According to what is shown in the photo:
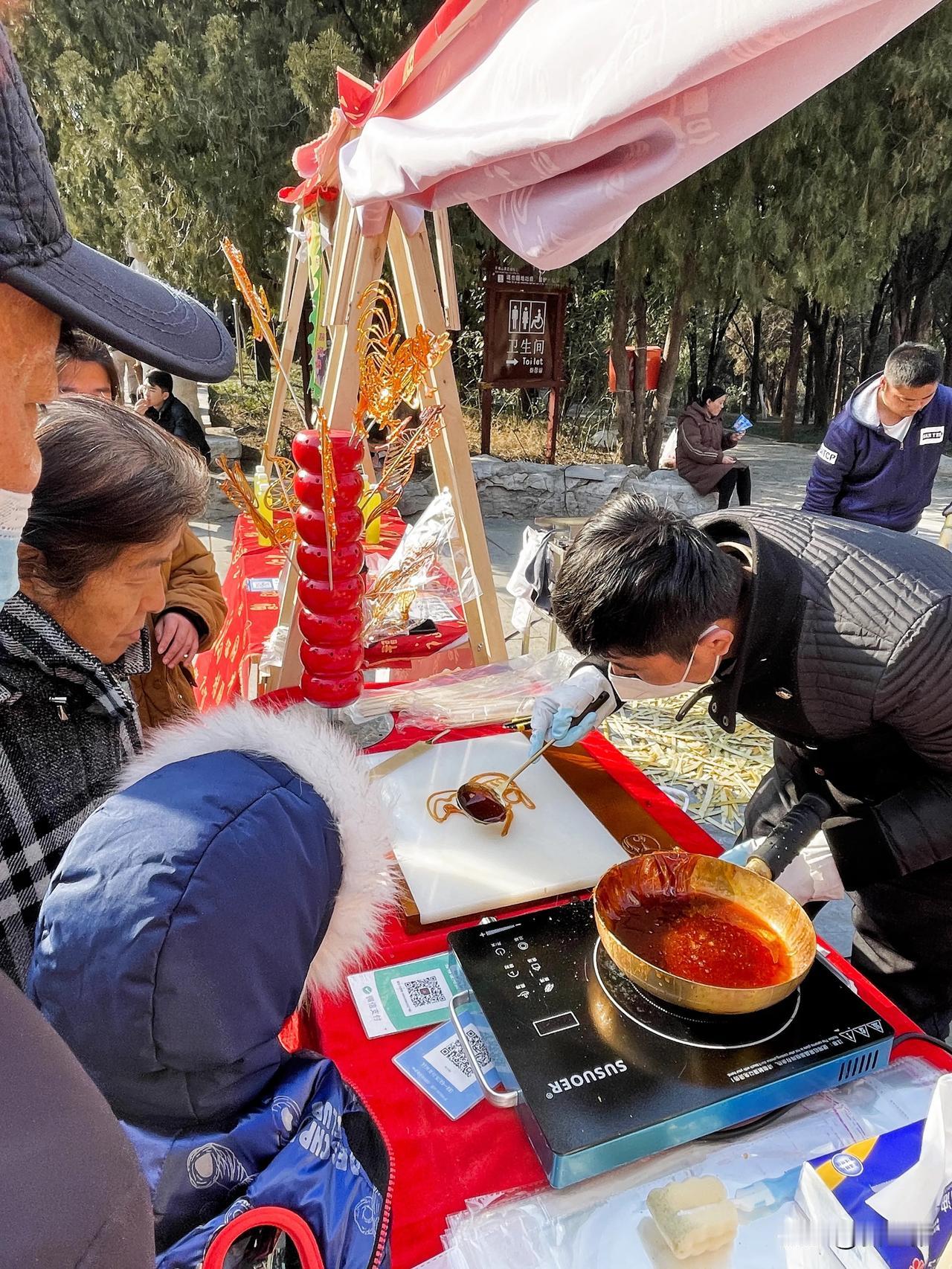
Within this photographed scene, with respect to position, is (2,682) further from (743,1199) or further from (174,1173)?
(743,1199)

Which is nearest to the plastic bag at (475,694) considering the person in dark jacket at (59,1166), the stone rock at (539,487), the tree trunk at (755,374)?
the person in dark jacket at (59,1166)

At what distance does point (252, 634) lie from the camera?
2.75 m

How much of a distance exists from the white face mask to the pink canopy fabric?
0.82 m

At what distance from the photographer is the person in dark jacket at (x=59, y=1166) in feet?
1.28

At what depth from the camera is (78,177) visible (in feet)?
23.4

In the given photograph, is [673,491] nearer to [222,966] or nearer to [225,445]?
[225,445]

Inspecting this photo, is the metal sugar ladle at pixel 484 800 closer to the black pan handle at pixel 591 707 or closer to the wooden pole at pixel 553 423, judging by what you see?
the black pan handle at pixel 591 707

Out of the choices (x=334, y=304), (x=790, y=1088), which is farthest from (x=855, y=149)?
(x=790, y=1088)

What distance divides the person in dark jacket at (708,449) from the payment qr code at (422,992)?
6.18 meters

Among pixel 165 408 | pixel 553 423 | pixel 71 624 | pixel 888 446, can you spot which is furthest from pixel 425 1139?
pixel 553 423

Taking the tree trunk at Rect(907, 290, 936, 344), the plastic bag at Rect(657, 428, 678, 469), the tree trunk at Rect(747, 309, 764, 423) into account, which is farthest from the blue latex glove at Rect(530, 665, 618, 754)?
the tree trunk at Rect(747, 309, 764, 423)

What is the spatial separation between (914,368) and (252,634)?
3281 mm

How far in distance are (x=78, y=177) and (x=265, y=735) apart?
8603 mm

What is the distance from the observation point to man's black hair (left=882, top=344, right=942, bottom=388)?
351 centimetres
